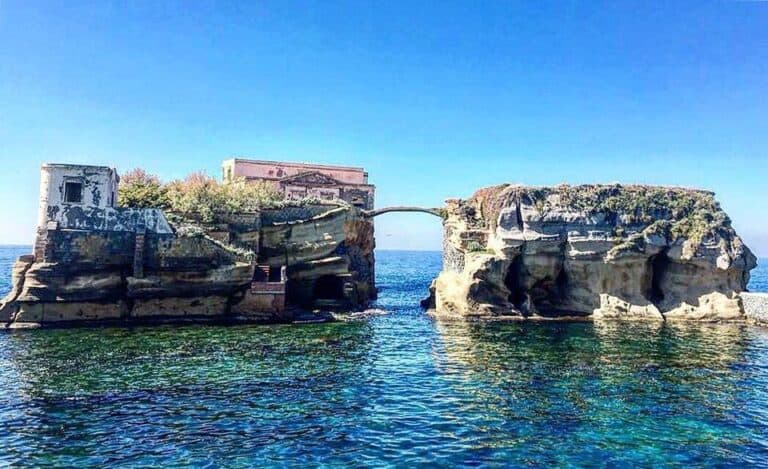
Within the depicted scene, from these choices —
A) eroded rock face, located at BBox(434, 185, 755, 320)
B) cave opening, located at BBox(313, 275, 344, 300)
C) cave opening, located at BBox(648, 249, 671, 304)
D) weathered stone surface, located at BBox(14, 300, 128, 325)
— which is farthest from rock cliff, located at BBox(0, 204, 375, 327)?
cave opening, located at BBox(648, 249, 671, 304)

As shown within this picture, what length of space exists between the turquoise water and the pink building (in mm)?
24051

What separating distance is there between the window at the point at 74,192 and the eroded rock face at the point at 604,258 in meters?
Answer: 22.7

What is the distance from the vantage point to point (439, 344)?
2631 cm

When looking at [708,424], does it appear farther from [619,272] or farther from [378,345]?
[619,272]

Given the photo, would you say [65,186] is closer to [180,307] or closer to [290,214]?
[180,307]

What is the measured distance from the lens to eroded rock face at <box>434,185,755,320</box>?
113 ft

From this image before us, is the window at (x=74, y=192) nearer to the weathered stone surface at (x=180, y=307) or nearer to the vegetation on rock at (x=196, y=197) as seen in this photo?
the vegetation on rock at (x=196, y=197)

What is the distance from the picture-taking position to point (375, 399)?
17.3 meters

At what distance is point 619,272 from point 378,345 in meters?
18.3

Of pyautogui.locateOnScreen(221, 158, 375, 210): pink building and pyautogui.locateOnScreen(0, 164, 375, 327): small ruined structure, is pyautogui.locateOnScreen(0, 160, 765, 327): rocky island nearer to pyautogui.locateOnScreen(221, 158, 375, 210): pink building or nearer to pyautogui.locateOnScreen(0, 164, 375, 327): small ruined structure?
pyautogui.locateOnScreen(0, 164, 375, 327): small ruined structure

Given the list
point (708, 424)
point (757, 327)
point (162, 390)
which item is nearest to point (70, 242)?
point (162, 390)

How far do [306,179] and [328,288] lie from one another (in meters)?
13.6

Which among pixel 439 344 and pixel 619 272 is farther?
pixel 619 272

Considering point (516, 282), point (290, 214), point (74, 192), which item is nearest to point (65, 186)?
point (74, 192)
